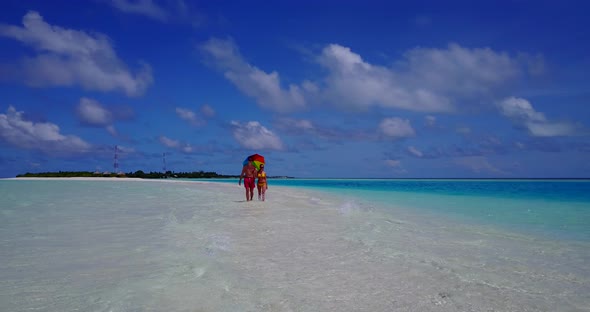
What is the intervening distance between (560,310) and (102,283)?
502cm

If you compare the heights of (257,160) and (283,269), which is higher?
(257,160)

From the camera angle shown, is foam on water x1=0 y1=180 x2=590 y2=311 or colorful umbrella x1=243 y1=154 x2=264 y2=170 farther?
colorful umbrella x1=243 y1=154 x2=264 y2=170

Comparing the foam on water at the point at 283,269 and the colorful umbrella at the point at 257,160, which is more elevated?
the colorful umbrella at the point at 257,160

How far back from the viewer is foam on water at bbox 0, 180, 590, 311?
400cm

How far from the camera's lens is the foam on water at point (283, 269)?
13.1ft

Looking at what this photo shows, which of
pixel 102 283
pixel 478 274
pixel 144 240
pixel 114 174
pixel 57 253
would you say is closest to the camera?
pixel 102 283

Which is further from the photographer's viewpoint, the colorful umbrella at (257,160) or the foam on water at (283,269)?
the colorful umbrella at (257,160)

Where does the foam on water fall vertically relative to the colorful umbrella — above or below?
below

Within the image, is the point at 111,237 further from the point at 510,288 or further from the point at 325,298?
the point at 510,288

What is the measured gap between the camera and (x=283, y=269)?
5305mm

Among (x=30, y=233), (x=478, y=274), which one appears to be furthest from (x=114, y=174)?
(x=478, y=274)

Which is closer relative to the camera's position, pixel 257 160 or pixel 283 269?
pixel 283 269

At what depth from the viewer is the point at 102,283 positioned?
457cm

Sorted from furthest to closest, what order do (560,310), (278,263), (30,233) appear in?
(30,233), (278,263), (560,310)
